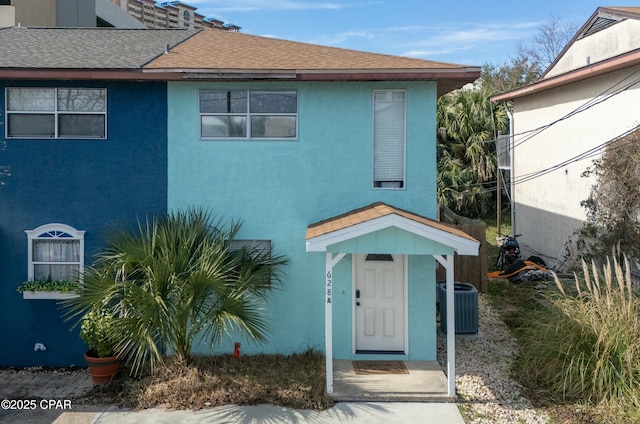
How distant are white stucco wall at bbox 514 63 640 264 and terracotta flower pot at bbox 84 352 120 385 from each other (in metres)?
12.4

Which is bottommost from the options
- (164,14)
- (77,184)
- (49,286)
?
(49,286)

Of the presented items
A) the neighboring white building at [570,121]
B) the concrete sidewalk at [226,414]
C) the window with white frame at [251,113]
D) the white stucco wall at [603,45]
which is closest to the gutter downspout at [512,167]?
the neighboring white building at [570,121]

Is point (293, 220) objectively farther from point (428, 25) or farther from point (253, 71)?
point (428, 25)

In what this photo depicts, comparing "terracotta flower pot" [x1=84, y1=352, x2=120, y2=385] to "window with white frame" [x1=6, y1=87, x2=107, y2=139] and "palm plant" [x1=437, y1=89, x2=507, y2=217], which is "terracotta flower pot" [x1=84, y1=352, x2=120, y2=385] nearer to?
"window with white frame" [x1=6, y1=87, x2=107, y2=139]

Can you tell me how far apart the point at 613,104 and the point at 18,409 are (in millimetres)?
14440

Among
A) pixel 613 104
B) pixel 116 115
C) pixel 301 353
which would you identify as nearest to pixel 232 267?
pixel 301 353

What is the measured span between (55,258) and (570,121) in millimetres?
14122

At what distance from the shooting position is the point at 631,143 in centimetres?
1175

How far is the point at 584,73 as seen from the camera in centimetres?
1479

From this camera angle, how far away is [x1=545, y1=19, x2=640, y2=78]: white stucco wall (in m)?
14.8

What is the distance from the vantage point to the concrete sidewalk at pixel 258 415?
7828 mm

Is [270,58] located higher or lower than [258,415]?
higher

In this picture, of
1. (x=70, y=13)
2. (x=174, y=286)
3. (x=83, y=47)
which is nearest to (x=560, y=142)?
(x=174, y=286)

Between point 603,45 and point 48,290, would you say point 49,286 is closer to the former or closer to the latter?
point 48,290
